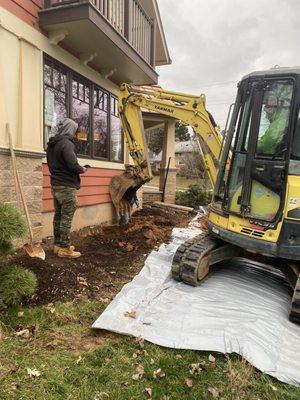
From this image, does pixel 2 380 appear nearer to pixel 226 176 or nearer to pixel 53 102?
pixel 226 176

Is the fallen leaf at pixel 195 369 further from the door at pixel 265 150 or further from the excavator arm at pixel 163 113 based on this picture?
the excavator arm at pixel 163 113

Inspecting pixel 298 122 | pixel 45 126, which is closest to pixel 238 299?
pixel 298 122

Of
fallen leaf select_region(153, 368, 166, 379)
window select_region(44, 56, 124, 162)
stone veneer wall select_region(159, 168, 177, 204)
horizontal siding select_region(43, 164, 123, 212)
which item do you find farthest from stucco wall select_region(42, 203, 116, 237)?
stone veneer wall select_region(159, 168, 177, 204)

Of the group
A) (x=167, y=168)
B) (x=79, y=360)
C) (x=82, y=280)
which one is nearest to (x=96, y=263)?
(x=82, y=280)

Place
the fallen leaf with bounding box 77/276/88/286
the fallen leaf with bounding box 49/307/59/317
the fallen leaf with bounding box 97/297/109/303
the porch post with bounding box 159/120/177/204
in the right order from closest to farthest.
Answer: the fallen leaf with bounding box 49/307/59/317 < the fallen leaf with bounding box 97/297/109/303 < the fallen leaf with bounding box 77/276/88/286 < the porch post with bounding box 159/120/177/204

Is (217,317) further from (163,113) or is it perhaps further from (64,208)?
(163,113)

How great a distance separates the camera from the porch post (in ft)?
47.6

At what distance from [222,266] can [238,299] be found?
4.30 feet

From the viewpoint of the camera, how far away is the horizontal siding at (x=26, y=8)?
17.0 feet

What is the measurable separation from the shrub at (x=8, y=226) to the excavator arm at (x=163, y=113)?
11.7 ft

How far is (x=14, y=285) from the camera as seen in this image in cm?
348

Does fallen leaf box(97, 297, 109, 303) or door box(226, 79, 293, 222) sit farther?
door box(226, 79, 293, 222)

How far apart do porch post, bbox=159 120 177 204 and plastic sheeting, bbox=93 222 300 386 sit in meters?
9.49

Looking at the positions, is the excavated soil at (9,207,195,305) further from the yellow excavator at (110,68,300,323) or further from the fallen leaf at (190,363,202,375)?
the fallen leaf at (190,363,202,375)
